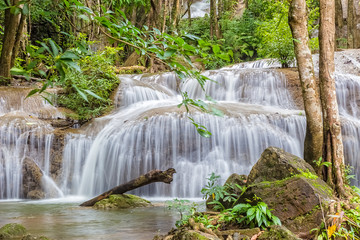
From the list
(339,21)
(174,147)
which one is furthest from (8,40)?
(339,21)

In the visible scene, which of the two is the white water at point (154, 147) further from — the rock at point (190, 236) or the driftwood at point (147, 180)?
the rock at point (190, 236)

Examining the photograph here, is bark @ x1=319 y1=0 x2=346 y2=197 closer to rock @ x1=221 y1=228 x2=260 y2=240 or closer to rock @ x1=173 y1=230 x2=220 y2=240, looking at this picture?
rock @ x1=221 y1=228 x2=260 y2=240

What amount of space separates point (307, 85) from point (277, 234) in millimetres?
Result: 2737

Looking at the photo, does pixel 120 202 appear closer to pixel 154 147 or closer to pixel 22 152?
pixel 154 147

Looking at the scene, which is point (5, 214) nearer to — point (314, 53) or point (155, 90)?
point (155, 90)

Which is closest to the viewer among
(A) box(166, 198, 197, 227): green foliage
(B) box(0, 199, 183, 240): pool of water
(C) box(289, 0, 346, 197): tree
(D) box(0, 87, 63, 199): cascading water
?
(A) box(166, 198, 197, 227): green foliage

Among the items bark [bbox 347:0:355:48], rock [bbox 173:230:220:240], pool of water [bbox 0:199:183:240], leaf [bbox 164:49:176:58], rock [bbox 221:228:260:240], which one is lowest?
pool of water [bbox 0:199:183:240]

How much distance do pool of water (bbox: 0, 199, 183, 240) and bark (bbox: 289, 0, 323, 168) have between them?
2.24 m

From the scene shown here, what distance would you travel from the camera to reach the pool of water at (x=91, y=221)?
14.4ft

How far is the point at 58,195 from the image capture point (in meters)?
8.80

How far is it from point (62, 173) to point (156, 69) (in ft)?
35.0

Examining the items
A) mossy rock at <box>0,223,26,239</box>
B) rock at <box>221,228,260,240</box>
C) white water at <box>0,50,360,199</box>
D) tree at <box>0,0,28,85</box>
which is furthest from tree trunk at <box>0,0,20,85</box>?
rock at <box>221,228,260,240</box>

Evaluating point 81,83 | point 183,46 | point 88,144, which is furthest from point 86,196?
point 183,46

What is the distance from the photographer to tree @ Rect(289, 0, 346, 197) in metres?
4.86
